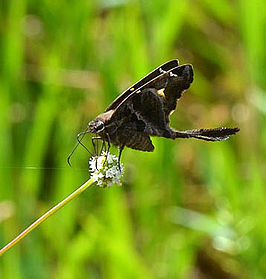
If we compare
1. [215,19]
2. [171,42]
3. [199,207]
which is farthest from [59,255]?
[215,19]

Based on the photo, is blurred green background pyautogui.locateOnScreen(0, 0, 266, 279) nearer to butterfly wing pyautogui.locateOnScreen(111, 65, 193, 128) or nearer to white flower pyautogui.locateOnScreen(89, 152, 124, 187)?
butterfly wing pyautogui.locateOnScreen(111, 65, 193, 128)

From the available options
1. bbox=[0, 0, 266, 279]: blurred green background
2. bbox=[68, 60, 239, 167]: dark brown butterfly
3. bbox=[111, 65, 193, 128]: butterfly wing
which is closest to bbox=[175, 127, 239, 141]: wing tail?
bbox=[68, 60, 239, 167]: dark brown butterfly

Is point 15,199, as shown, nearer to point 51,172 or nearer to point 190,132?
point 51,172

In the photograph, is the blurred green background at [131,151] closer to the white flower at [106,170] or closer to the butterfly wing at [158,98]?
the butterfly wing at [158,98]

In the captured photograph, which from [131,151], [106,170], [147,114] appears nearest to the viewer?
[106,170]

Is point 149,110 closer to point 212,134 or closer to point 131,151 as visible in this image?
point 212,134

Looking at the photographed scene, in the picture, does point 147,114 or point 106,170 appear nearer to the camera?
point 106,170

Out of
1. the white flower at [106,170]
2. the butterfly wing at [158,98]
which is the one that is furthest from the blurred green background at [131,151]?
the white flower at [106,170]

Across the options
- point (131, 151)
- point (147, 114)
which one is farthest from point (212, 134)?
point (131, 151)
